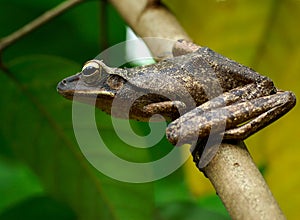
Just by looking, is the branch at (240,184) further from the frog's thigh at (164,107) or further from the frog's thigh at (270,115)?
the frog's thigh at (164,107)

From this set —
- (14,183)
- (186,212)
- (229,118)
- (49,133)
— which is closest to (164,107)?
(229,118)

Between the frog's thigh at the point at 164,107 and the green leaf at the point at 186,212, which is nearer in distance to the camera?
the frog's thigh at the point at 164,107

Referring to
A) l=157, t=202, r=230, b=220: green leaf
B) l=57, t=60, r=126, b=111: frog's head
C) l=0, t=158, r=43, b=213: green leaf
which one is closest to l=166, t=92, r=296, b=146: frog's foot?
l=57, t=60, r=126, b=111: frog's head

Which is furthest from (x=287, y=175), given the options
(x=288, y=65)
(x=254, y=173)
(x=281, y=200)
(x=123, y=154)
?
(x=254, y=173)

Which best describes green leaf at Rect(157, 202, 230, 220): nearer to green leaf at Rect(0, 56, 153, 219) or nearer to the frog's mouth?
green leaf at Rect(0, 56, 153, 219)

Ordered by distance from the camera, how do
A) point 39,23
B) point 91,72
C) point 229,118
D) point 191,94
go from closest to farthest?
point 229,118 → point 191,94 → point 91,72 → point 39,23

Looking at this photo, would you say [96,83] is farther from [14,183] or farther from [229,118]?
[14,183]

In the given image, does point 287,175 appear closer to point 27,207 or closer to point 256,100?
point 256,100

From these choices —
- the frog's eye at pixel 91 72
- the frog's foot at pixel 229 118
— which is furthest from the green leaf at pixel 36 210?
the frog's foot at pixel 229 118
